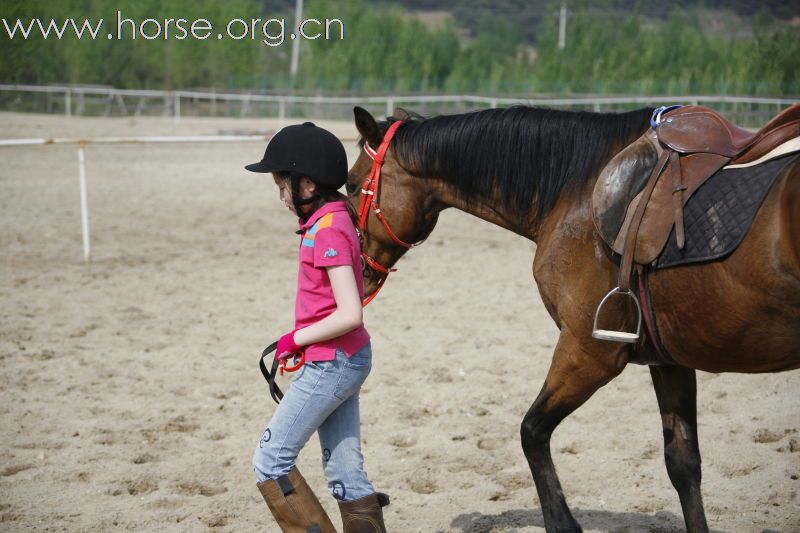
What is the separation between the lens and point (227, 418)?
4938 mm

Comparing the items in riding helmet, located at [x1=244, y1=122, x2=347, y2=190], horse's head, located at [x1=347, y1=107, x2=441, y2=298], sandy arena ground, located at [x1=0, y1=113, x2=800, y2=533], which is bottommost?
sandy arena ground, located at [x1=0, y1=113, x2=800, y2=533]

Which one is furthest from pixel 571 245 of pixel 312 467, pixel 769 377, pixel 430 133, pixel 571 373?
pixel 769 377

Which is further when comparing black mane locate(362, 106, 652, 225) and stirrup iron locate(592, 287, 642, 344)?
black mane locate(362, 106, 652, 225)

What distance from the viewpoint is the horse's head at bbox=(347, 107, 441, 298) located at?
3.62m

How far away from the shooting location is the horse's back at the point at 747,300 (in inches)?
106

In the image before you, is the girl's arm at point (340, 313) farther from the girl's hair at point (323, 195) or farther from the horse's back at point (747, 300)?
the horse's back at point (747, 300)

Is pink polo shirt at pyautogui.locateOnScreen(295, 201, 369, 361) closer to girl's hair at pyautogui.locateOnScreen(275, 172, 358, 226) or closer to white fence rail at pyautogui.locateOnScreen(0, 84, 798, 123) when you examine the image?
girl's hair at pyautogui.locateOnScreen(275, 172, 358, 226)

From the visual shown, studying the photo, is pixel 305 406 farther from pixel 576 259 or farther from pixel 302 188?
pixel 576 259

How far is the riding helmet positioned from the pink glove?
0.51 metres

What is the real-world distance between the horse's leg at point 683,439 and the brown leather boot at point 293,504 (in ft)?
4.94

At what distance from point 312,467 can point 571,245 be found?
197cm

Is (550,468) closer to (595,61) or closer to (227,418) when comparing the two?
(227,418)

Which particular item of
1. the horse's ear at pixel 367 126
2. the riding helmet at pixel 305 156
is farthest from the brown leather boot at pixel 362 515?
the horse's ear at pixel 367 126

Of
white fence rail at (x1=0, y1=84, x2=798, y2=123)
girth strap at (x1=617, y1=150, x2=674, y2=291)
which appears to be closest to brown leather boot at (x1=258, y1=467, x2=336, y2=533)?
girth strap at (x1=617, y1=150, x2=674, y2=291)
